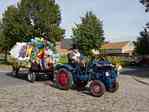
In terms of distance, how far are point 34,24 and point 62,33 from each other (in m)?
3.45

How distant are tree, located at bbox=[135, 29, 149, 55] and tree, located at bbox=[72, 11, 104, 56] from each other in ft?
34.2

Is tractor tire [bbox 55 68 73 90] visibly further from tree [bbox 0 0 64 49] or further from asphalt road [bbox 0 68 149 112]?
tree [bbox 0 0 64 49]

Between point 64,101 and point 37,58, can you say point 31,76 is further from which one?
point 64,101

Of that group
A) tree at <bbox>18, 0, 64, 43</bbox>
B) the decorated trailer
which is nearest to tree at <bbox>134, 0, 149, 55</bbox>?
tree at <bbox>18, 0, 64, 43</bbox>

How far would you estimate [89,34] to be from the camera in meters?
56.5

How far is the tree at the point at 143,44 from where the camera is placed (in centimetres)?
6557

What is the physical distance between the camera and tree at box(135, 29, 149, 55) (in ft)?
215

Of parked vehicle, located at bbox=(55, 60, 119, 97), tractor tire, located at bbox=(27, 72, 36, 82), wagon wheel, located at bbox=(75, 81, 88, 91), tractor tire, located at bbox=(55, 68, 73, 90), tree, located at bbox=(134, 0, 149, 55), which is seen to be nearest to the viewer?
parked vehicle, located at bbox=(55, 60, 119, 97)

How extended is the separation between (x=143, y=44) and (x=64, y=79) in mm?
51538

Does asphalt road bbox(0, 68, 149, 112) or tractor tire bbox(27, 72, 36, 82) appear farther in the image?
tractor tire bbox(27, 72, 36, 82)

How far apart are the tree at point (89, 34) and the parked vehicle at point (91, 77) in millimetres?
38328

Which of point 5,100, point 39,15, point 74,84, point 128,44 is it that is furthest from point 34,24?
point 128,44

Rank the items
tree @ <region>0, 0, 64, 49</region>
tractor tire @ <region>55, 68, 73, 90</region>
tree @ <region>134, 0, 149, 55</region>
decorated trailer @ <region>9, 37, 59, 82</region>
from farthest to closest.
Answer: tree @ <region>134, 0, 149, 55</region>, tree @ <region>0, 0, 64, 49</region>, decorated trailer @ <region>9, 37, 59, 82</region>, tractor tire @ <region>55, 68, 73, 90</region>

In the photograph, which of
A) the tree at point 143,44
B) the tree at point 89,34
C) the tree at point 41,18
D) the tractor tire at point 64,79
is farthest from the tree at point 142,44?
the tractor tire at point 64,79
